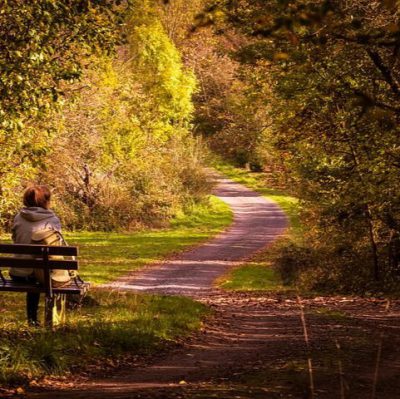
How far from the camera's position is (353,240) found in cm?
1847

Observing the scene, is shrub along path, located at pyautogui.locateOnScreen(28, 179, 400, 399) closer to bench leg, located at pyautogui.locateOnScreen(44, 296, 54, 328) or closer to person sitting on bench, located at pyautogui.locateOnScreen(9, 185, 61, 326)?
bench leg, located at pyautogui.locateOnScreen(44, 296, 54, 328)

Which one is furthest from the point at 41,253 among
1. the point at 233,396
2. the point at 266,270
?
the point at 266,270

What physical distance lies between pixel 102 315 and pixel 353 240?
398 inches

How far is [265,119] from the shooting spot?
70.0 feet

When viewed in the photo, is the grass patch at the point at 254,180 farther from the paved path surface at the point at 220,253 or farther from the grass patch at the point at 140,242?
the grass patch at the point at 140,242

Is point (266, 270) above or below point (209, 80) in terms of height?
below

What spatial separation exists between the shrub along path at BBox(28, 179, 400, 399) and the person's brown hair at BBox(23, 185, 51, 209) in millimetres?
2281

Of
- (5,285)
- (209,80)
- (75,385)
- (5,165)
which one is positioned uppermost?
(209,80)

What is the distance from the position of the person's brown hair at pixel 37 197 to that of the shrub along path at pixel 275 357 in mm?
2281

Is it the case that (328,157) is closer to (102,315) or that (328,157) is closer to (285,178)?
(285,178)

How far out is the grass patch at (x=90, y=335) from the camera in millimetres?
6641

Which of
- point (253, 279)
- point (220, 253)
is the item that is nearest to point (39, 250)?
point (253, 279)

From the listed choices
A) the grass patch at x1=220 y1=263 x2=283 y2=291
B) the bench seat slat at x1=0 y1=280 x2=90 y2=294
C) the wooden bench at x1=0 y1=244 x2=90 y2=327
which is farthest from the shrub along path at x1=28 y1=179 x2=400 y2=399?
the grass patch at x1=220 y1=263 x2=283 y2=291

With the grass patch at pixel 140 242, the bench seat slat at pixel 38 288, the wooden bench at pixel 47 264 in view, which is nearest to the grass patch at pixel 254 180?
the grass patch at pixel 140 242
